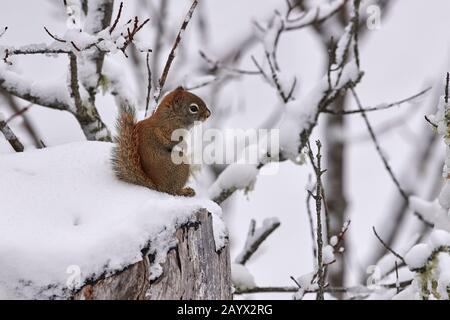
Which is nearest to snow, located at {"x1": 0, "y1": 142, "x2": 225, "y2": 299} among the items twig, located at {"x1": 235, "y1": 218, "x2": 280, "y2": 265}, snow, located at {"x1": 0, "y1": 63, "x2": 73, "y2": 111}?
snow, located at {"x1": 0, "y1": 63, "x2": 73, "y2": 111}

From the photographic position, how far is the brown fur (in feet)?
8.58

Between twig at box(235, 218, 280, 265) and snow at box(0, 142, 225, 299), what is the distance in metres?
1.09

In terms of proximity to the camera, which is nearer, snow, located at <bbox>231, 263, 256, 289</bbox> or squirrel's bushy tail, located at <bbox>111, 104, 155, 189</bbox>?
squirrel's bushy tail, located at <bbox>111, 104, 155, 189</bbox>

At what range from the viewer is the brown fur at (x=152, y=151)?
8.58ft

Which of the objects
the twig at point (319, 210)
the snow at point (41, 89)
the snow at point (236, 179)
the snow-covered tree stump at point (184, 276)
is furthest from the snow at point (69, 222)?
the snow at point (236, 179)

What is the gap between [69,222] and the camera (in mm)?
2111

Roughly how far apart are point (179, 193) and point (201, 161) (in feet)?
1.94

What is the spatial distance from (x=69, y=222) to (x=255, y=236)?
5.36ft

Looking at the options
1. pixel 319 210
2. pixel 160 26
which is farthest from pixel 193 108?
pixel 160 26

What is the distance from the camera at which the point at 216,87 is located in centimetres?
617

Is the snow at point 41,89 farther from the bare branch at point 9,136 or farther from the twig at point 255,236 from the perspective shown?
the twig at point 255,236

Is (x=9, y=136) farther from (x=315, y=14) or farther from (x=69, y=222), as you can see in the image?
(x=315, y=14)

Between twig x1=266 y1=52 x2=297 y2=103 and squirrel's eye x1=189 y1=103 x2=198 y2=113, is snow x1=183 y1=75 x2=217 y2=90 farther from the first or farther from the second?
squirrel's eye x1=189 y1=103 x2=198 y2=113
